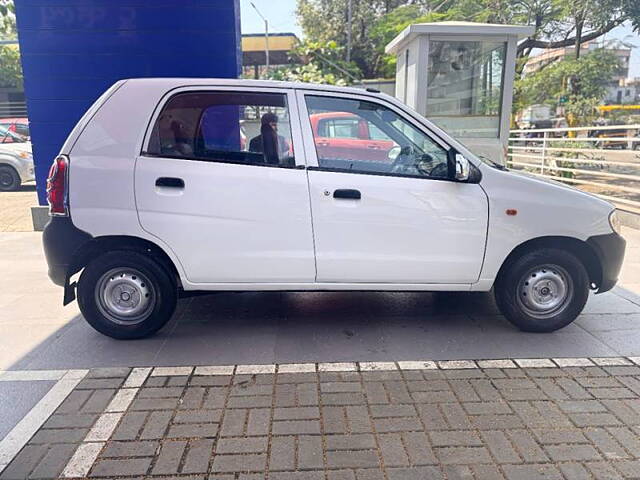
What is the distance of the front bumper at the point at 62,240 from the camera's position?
374cm

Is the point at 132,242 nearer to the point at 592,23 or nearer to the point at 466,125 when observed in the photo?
the point at 466,125

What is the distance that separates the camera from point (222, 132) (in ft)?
13.0

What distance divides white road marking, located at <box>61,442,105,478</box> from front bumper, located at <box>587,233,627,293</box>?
12.4 ft

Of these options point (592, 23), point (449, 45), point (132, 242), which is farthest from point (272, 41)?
point (132, 242)

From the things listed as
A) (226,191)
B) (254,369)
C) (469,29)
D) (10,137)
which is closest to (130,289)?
(226,191)

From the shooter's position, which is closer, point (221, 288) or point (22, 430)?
point (22, 430)

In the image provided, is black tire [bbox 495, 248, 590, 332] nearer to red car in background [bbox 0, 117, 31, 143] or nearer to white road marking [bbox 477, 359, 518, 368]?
white road marking [bbox 477, 359, 518, 368]

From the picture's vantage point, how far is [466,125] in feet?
28.1

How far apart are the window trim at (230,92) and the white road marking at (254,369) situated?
149 cm

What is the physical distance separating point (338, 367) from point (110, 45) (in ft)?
19.8

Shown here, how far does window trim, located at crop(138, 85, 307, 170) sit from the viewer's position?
3750 mm

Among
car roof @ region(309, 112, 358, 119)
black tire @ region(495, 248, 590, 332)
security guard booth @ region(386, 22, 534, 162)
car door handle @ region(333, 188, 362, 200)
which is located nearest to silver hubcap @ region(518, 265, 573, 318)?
black tire @ region(495, 248, 590, 332)

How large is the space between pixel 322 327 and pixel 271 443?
1634 mm

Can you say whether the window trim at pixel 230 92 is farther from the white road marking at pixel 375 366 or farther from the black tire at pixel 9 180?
the black tire at pixel 9 180
